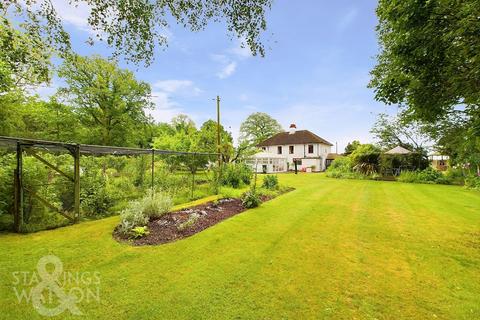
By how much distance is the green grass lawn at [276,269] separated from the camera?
301 cm

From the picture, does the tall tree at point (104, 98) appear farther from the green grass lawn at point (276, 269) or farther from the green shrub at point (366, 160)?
the green shrub at point (366, 160)

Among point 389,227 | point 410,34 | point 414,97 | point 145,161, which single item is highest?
point 410,34

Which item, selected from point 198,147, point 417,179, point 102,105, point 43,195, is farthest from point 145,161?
point 417,179

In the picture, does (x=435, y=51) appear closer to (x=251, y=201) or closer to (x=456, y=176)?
(x=251, y=201)

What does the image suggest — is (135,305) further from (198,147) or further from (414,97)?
(198,147)

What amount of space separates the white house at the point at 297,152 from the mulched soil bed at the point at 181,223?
995 inches

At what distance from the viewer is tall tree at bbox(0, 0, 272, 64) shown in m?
4.00

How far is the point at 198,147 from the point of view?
21469mm

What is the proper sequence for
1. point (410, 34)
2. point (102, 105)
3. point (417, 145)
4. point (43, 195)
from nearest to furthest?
point (410, 34), point (43, 195), point (102, 105), point (417, 145)

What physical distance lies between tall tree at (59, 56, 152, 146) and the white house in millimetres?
17997

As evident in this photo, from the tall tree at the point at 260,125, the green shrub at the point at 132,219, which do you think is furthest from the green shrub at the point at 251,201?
Result: the tall tree at the point at 260,125

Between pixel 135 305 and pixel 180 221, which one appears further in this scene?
pixel 180 221

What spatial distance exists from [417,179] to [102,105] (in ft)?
101

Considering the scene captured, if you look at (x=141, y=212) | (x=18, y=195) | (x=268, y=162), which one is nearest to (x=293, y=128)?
(x=268, y=162)
